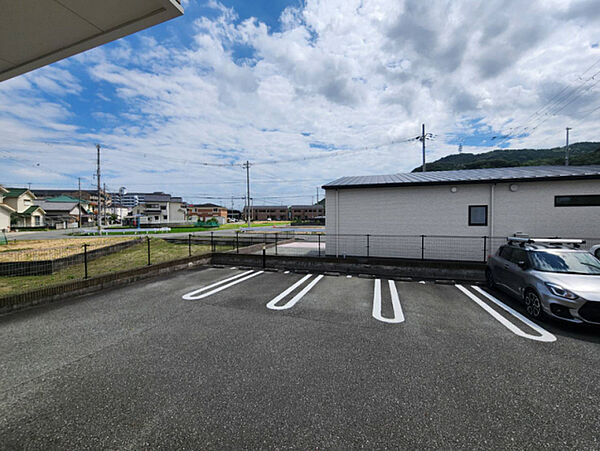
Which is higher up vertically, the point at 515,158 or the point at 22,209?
the point at 515,158

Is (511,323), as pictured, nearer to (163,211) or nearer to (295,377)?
(295,377)

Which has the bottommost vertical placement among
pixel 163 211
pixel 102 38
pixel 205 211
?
pixel 163 211

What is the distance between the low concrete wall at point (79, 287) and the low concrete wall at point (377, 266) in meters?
2.65

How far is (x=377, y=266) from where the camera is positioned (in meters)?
8.52

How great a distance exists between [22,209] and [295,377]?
55.0 meters

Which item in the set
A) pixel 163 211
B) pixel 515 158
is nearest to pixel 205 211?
pixel 163 211

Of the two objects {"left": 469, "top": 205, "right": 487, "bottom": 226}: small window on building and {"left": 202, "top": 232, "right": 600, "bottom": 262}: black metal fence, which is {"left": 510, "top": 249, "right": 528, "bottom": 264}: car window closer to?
{"left": 202, "top": 232, "right": 600, "bottom": 262}: black metal fence

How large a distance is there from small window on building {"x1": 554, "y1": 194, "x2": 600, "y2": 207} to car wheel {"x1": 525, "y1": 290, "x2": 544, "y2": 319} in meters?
6.02

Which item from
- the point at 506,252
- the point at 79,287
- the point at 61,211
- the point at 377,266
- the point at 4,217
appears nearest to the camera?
the point at 79,287

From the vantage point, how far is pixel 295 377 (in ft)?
9.67

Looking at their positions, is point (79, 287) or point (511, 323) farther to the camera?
point (79, 287)

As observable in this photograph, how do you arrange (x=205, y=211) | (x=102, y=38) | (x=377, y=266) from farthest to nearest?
(x=205, y=211) < (x=377, y=266) < (x=102, y=38)

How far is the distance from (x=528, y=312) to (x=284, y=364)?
203 inches

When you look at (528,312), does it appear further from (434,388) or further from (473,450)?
(473,450)
